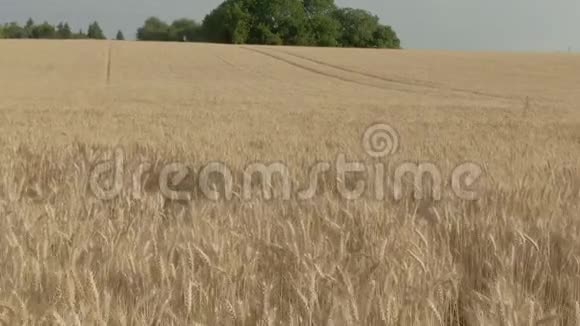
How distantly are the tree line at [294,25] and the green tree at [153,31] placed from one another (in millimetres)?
24404

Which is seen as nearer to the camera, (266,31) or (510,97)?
(510,97)

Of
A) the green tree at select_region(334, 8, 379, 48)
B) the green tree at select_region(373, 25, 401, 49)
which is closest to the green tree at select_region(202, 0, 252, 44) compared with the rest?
the green tree at select_region(334, 8, 379, 48)

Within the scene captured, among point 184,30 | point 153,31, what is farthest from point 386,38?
point 153,31

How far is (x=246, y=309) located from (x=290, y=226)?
525 millimetres

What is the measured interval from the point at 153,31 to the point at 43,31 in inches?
704

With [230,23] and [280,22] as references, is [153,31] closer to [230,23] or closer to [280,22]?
[230,23]

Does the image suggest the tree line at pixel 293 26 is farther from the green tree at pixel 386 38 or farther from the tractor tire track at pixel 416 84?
the tractor tire track at pixel 416 84

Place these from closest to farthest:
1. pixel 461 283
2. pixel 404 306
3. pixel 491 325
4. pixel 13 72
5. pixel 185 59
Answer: pixel 491 325, pixel 404 306, pixel 461 283, pixel 13 72, pixel 185 59

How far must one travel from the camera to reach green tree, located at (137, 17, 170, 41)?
101938 mm

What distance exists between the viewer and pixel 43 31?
9538cm

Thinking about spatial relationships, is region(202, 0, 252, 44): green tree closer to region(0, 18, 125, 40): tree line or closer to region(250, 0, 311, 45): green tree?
region(250, 0, 311, 45): green tree

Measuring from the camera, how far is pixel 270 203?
2154 mm

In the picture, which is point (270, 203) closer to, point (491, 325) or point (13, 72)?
point (491, 325)

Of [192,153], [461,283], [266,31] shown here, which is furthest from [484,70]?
[266,31]
